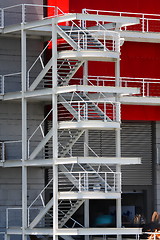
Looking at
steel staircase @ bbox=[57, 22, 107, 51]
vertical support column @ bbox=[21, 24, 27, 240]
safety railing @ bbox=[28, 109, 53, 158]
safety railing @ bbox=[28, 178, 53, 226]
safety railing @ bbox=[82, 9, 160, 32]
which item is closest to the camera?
steel staircase @ bbox=[57, 22, 107, 51]

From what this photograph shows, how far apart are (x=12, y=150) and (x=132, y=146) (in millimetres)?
5033

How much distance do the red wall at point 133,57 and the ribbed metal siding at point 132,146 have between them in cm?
102

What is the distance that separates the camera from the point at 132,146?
46.9 metres

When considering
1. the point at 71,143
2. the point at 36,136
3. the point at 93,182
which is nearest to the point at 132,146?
the point at 93,182

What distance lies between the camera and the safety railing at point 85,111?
42219 mm

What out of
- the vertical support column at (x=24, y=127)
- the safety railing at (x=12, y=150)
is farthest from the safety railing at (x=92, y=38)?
the safety railing at (x=12, y=150)

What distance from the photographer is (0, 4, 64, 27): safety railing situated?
4500 cm

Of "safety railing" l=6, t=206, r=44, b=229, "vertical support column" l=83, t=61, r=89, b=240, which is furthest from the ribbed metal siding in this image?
"safety railing" l=6, t=206, r=44, b=229

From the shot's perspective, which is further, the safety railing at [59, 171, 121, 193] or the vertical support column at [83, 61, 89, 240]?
the vertical support column at [83, 61, 89, 240]

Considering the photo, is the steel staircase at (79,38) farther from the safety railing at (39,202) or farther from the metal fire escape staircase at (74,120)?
the safety railing at (39,202)

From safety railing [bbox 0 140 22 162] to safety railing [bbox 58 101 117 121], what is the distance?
1899mm

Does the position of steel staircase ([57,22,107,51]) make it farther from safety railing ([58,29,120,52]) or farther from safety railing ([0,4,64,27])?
safety railing ([0,4,64,27])

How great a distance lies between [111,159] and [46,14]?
721cm

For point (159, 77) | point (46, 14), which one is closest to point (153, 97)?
Result: point (159, 77)
